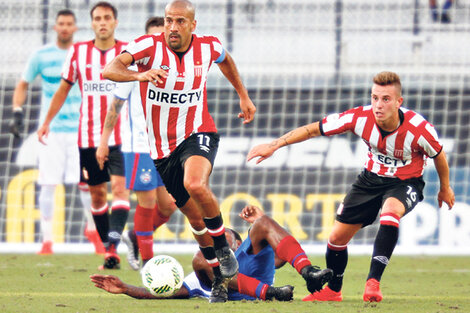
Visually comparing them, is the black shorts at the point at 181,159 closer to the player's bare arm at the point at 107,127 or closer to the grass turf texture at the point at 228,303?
the grass turf texture at the point at 228,303

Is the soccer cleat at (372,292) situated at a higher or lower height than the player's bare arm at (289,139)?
lower

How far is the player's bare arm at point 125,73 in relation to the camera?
5.15m

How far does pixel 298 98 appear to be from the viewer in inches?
450

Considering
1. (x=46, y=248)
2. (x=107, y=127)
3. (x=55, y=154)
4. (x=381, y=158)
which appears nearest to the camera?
(x=381, y=158)

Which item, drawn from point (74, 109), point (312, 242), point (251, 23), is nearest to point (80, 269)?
point (74, 109)

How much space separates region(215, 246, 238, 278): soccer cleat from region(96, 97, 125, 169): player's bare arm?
229cm

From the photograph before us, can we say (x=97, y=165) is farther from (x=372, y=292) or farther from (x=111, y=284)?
(x=372, y=292)

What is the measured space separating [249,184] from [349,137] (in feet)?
4.41

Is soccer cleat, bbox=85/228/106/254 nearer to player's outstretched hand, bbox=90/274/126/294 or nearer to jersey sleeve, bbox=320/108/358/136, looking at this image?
player's outstretched hand, bbox=90/274/126/294

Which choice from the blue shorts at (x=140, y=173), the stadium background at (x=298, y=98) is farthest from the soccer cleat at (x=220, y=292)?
the stadium background at (x=298, y=98)

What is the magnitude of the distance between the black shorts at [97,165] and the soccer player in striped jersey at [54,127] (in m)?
0.98

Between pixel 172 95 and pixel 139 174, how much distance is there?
1.89 metres

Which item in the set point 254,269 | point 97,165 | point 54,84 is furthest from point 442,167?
point 54,84

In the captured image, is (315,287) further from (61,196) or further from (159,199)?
(61,196)
